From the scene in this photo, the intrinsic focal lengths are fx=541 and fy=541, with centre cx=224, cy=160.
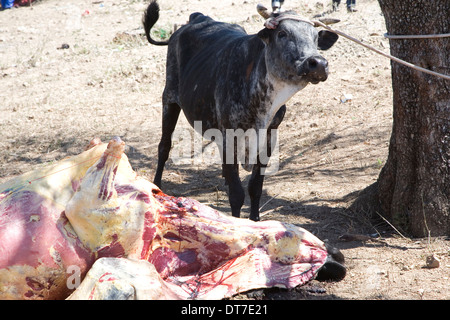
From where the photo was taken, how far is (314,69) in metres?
3.58

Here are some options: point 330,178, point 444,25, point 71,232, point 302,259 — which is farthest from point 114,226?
point 330,178

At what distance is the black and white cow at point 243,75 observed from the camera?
384 cm

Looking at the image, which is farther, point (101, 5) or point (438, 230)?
point (101, 5)

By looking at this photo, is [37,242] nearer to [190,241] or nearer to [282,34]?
[190,241]

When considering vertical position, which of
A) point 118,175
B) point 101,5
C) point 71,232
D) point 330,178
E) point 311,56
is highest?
point 101,5

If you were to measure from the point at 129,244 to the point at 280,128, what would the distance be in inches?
164

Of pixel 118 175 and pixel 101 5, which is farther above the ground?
pixel 101 5

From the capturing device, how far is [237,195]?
4355 mm

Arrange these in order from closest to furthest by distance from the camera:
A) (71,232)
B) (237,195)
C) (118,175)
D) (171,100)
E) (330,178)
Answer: (71,232)
(118,175)
(237,195)
(330,178)
(171,100)

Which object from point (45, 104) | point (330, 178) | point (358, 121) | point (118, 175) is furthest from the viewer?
point (45, 104)

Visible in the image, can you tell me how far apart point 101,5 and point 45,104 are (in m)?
5.88

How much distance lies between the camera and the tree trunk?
3496 millimetres

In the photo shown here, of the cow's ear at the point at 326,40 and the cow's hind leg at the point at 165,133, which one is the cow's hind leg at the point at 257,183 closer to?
the cow's ear at the point at 326,40

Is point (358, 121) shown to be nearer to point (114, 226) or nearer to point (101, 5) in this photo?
point (114, 226)
